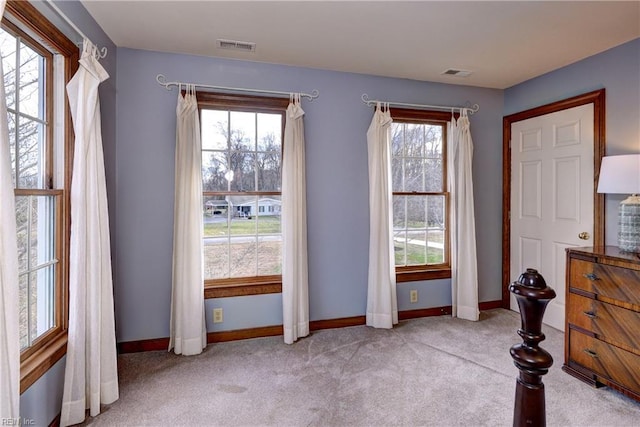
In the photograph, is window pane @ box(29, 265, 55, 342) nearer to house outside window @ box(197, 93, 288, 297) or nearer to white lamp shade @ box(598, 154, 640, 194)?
house outside window @ box(197, 93, 288, 297)

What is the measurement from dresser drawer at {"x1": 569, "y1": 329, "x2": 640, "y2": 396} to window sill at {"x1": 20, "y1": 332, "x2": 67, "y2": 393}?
328cm

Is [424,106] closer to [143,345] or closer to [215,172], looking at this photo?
[215,172]

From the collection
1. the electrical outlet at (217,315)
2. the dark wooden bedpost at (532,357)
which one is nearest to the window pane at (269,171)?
the electrical outlet at (217,315)


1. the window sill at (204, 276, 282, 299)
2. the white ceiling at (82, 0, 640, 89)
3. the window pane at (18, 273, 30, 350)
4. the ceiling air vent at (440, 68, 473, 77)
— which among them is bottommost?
the window sill at (204, 276, 282, 299)

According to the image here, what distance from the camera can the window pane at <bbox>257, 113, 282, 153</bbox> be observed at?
123 inches

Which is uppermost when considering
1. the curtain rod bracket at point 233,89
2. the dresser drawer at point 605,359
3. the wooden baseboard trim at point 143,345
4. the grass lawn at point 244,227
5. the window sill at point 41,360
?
the curtain rod bracket at point 233,89

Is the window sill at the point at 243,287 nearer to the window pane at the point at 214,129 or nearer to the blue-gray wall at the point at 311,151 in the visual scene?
the blue-gray wall at the point at 311,151

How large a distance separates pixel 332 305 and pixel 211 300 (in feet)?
3.73

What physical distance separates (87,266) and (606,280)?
10.7 feet

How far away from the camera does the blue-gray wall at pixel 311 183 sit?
9.12 ft

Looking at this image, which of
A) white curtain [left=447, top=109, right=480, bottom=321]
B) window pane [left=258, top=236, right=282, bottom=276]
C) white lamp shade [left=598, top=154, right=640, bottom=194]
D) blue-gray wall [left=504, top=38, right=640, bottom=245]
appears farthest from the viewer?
white curtain [left=447, top=109, right=480, bottom=321]

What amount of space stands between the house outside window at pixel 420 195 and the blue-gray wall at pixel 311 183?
0.62 feet

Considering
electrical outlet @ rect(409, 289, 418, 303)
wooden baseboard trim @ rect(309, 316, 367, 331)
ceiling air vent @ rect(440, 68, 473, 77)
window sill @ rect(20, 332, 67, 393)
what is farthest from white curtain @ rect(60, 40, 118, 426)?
ceiling air vent @ rect(440, 68, 473, 77)

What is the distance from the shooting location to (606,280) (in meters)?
2.24
